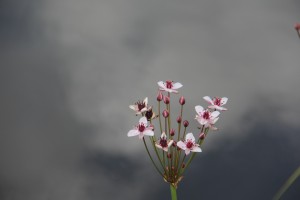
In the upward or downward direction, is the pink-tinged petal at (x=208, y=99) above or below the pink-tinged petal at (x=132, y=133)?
above

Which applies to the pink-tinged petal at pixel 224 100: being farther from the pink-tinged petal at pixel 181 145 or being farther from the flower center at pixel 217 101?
the pink-tinged petal at pixel 181 145

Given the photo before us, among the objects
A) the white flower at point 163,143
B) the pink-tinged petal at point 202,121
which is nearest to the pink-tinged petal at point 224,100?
the pink-tinged petal at point 202,121

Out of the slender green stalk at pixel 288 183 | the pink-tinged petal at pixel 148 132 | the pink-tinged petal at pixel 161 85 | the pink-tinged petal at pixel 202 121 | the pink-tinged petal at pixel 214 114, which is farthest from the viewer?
the pink-tinged petal at pixel 161 85

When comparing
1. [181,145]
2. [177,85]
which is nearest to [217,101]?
[177,85]

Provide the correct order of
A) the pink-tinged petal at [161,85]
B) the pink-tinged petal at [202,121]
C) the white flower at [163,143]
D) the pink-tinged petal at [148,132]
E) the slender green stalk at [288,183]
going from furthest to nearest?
the pink-tinged petal at [161,85] → the pink-tinged petal at [202,121] → the pink-tinged petal at [148,132] → the white flower at [163,143] → the slender green stalk at [288,183]

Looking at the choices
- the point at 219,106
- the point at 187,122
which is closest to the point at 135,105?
the point at 187,122

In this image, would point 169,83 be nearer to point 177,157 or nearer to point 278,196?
point 177,157
